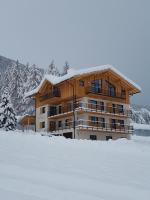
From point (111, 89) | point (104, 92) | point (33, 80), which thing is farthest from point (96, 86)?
point (33, 80)

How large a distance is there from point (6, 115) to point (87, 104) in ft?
34.3

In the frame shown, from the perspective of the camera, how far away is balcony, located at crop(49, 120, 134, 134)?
34.9 meters

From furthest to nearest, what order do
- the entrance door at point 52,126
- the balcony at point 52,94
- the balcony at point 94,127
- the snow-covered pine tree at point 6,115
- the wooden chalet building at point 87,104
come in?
1. the entrance door at point 52,126
2. the balcony at point 52,94
3. the snow-covered pine tree at point 6,115
4. the wooden chalet building at point 87,104
5. the balcony at point 94,127

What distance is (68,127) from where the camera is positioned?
36.4m

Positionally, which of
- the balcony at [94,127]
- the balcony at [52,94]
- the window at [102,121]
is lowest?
the balcony at [94,127]

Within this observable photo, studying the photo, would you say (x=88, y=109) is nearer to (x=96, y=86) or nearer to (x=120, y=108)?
(x=96, y=86)

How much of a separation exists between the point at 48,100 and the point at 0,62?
83.5m

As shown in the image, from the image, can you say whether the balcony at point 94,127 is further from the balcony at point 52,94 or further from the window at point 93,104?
the balcony at point 52,94

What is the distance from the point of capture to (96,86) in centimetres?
3850

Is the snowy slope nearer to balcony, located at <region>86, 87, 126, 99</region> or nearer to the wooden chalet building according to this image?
balcony, located at <region>86, 87, 126, 99</region>

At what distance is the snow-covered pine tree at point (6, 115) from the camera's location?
3806 centimetres

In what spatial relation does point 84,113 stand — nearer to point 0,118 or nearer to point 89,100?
point 89,100

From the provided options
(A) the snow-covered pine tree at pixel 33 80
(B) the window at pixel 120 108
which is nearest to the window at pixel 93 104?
(B) the window at pixel 120 108

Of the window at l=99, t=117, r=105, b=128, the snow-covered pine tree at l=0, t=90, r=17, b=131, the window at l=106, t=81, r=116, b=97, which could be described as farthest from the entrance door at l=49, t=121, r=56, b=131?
the window at l=106, t=81, r=116, b=97
